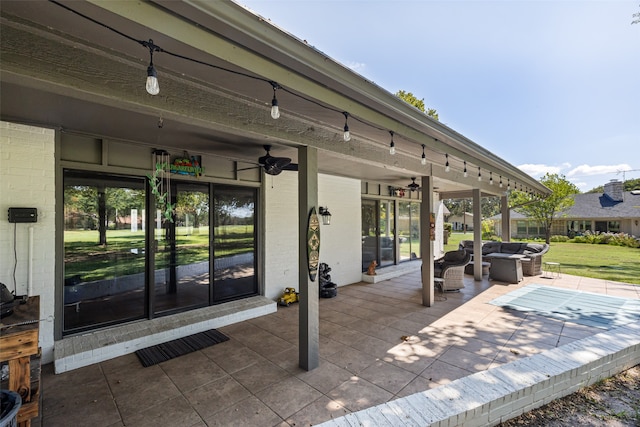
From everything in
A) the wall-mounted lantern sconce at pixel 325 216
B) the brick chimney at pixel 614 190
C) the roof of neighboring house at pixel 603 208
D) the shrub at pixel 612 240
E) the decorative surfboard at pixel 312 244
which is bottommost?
the shrub at pixel 612 240

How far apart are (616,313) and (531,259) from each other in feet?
11.0

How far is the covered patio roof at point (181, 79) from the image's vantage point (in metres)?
1.53

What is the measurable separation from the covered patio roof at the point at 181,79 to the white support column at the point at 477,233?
4.65 meters

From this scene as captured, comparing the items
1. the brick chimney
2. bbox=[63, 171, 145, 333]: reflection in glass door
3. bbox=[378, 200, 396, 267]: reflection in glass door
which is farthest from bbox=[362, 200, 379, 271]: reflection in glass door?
the brick chimney

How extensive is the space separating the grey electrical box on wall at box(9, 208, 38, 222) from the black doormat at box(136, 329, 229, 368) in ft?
6.30

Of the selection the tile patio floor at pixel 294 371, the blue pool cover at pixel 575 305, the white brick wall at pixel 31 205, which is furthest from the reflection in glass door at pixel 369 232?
the white brick wall at pixel 31 205

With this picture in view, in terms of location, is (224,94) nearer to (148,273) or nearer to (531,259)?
(148,273)

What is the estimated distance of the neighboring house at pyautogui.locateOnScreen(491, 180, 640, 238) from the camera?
19.7 meters

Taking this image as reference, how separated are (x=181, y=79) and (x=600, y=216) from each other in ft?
92.9

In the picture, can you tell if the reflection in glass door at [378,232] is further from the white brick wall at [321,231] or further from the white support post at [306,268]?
the white support post at [306,268]

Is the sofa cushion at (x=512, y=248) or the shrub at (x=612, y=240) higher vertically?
the sofa cushion at (x=512, y=248)

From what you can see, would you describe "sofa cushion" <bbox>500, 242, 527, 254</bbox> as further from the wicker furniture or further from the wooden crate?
A: the wooden crate

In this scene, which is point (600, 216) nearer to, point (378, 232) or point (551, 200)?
point (551, 200)

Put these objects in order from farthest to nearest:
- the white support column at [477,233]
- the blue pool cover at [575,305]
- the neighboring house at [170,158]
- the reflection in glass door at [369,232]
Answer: the reflection in glass door at [369,232] < the white support column at [477,233] < the blue pool cover at [575,305] < the neighboring house at [170,158]
